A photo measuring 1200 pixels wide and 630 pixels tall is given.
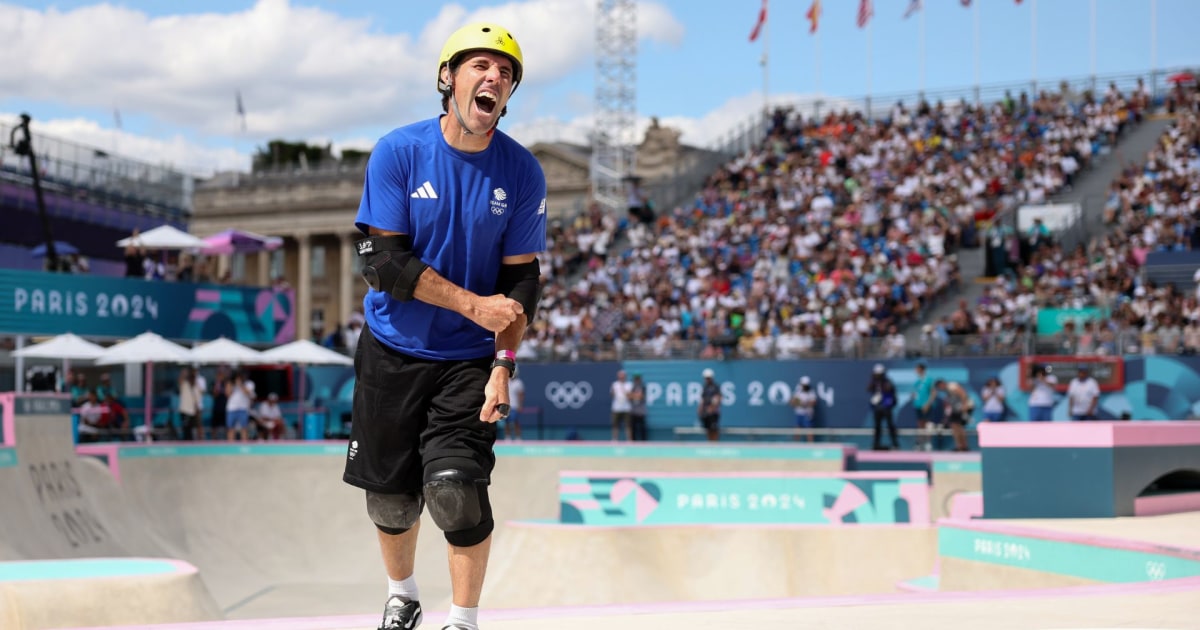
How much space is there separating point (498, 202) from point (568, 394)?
2469cm

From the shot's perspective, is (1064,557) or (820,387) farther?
(820,387)

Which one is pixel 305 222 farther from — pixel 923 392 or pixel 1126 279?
pixel 1126 279

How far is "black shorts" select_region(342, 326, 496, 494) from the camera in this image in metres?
4.66

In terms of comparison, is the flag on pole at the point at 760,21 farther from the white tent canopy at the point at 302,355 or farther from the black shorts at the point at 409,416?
the black shorts at the point at 409,416

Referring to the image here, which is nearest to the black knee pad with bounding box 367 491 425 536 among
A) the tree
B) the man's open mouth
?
the man's open mouth

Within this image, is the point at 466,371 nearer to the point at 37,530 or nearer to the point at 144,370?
the point at 37,530

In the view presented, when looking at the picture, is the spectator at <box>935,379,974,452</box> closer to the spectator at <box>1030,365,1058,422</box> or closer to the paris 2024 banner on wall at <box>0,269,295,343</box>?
the spectator at <box>1030,365,1058,422</box>

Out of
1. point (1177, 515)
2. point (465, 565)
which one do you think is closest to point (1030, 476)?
point (1177, 515)

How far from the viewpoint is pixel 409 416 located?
4715 mm

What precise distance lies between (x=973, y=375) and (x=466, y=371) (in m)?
21.6

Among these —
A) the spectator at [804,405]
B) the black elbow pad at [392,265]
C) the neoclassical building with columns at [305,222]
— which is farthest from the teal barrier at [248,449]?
the neoclassical building with columns at [305,222]

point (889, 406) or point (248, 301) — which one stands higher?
point (248, 301)

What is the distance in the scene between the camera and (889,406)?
80.5 ft

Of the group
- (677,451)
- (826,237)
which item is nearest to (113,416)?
(677,451)
